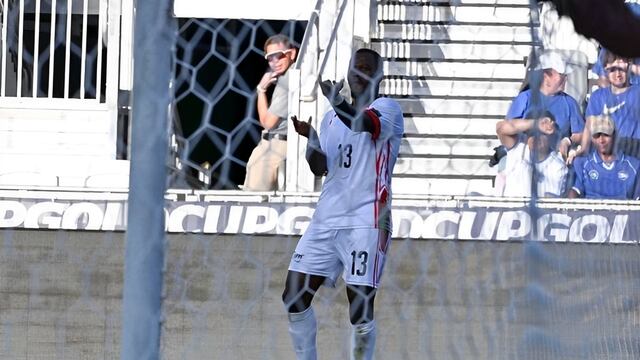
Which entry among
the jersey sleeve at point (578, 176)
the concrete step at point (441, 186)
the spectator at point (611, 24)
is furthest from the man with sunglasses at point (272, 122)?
the spectator at point (611, 24)

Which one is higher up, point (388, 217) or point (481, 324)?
point (388, 217)

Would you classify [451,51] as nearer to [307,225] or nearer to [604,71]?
[307,225]

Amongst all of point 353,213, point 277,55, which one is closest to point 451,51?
point 277,55

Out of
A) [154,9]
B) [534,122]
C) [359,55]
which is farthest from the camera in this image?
[359,55]

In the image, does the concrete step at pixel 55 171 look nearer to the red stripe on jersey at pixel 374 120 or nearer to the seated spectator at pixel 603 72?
the red stripe on jersey at pixel 374 120

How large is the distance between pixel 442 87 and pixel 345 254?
2637mm

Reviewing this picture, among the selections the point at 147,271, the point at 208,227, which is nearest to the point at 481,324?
the point at 208,227

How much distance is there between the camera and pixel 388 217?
21.0ft

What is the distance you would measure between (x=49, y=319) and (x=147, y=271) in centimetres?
477

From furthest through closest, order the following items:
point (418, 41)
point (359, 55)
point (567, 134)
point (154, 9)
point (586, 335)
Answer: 1. point (418, 41)
2. point (359, 55)
3. point (586, 335)
4. point (567, 134)
5. point (154, 9)

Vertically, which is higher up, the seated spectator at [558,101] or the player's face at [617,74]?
the player's face at [617,74]

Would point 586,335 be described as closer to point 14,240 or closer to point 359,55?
point 359,55

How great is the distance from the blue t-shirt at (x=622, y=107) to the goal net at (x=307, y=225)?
0.25ft

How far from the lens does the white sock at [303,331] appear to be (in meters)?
6.17
